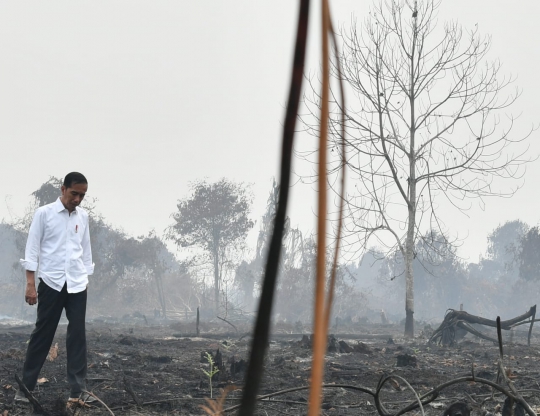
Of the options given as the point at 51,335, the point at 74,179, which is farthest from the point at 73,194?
the point at 51,335

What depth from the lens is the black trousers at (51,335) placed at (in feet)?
13.8

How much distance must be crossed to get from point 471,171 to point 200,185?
32304mm

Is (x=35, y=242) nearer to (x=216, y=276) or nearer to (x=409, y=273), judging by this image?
(x=409, y=273)

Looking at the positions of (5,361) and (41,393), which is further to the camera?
(5,361)

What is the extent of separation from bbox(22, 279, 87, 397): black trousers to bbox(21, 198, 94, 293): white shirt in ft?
0.25

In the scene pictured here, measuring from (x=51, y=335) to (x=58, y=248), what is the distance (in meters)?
0.59

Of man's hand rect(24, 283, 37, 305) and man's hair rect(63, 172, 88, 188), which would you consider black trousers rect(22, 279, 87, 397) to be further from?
man's hair rect(63, 172, 88, 188)

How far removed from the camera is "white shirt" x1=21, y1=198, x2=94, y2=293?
4250 mm

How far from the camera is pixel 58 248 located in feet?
14.3

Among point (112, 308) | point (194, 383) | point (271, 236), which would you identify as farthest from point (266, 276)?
point (112, 308)

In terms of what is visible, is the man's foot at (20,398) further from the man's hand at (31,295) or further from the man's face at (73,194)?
the man's face at (73,194)

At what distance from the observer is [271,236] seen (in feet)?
1.16

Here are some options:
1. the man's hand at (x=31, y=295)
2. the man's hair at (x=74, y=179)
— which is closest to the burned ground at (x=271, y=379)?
the man's hand at (x=31, y=295)

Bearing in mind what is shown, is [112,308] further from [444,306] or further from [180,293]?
[444,306]
